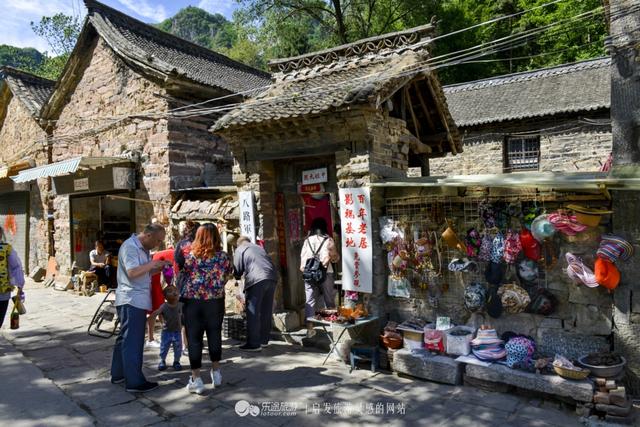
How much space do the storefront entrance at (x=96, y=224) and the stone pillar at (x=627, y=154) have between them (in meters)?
11.3

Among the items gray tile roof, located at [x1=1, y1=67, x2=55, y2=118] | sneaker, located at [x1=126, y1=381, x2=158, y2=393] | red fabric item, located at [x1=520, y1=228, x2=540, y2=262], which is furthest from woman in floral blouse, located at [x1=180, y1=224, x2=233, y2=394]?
gray tile roof, located at [x1=1, y1=67, x2=55, y2=118]

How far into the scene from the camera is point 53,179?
11.9 m

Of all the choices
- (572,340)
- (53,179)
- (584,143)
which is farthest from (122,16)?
(584,143)

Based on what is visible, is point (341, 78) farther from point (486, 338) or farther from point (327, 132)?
point (486, 338)

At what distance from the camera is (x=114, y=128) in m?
10.8

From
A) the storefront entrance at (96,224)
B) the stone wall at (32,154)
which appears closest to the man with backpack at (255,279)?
the storefront entrance at (96,224)

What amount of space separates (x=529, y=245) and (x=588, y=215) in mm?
659

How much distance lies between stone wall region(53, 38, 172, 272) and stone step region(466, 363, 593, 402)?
7.05 meters

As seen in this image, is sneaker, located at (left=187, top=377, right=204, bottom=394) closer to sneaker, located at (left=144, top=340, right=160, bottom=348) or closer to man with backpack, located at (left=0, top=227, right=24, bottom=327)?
sneaker, located at (left=144, top=340, right=160, bottom=348)

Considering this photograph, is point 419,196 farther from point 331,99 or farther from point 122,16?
point 122,16

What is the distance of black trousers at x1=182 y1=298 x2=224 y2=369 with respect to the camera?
4684 millimetres

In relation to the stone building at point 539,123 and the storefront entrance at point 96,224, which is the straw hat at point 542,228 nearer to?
the storefront entrance at point 96,224

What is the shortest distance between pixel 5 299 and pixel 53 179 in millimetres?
6951

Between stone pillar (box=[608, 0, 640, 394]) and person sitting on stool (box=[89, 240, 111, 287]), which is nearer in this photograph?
stone pillar (box=[608, 0, 640, 394])
